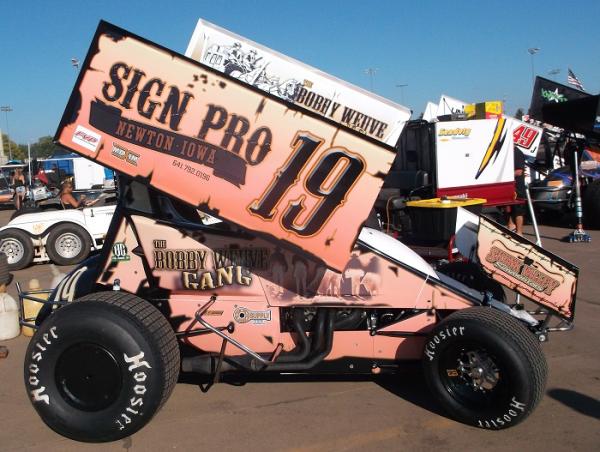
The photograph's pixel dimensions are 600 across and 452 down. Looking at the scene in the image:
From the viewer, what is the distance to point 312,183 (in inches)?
131

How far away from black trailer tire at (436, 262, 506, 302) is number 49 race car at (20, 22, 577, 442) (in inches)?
26.2

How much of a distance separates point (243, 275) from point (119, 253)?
0.90 metres

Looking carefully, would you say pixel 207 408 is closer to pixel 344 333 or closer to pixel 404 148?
pixel 344 333

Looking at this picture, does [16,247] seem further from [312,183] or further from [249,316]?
[312,183]

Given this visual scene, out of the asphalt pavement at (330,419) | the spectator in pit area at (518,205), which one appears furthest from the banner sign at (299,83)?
the spectator in pit area at (518,205)

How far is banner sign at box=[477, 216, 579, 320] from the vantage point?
4.08 m

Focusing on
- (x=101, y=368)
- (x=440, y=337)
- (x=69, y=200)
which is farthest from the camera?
(x=69, y=200)

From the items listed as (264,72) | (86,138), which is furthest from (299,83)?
(86,138)

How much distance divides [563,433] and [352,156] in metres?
2.21

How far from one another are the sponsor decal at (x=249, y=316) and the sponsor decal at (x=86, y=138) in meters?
1.46

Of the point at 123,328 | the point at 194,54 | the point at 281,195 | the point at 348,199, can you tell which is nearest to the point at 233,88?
the point at 281,195

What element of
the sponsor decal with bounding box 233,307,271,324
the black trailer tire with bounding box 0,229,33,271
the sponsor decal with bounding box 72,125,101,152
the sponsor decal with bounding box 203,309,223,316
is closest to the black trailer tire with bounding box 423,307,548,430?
the sponsor decal with bounding box 233,307,271,324

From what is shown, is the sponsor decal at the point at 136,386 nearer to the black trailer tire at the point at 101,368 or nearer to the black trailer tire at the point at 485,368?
the black trailer tire at the point at 101,368

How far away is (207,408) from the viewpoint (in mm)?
4141
